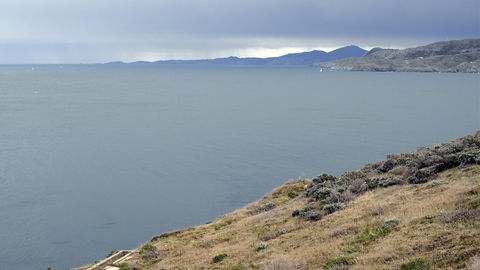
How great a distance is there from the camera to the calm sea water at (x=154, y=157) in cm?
3894

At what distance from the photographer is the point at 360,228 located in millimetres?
17141

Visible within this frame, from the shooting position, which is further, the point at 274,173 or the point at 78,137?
the point at 78,137

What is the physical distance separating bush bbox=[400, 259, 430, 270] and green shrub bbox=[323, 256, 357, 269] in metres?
1.76

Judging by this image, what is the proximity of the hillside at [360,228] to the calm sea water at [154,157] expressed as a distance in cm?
1530

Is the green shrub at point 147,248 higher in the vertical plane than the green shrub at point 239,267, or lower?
lower

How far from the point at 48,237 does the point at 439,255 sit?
35137mm

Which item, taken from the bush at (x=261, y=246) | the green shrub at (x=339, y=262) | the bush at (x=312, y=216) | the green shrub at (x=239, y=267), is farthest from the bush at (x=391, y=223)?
the green shrub at (x=239, y=267)

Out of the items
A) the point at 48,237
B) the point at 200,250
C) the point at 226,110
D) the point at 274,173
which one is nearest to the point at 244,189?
the point at 274,173

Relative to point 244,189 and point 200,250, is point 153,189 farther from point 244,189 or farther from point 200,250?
point 200,250

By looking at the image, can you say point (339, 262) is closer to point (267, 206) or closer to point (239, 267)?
point (239, 267)

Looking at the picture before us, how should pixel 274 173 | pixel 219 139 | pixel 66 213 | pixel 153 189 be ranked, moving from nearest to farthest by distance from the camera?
pixel 66 213, pixel 153 189, pixel 274 173, pixel 219 139

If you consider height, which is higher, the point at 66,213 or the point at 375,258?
the point at 375,258

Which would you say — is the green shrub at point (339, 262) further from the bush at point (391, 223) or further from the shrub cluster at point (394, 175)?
the shrub cluster at point (394, 175)

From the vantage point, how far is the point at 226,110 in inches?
4584
